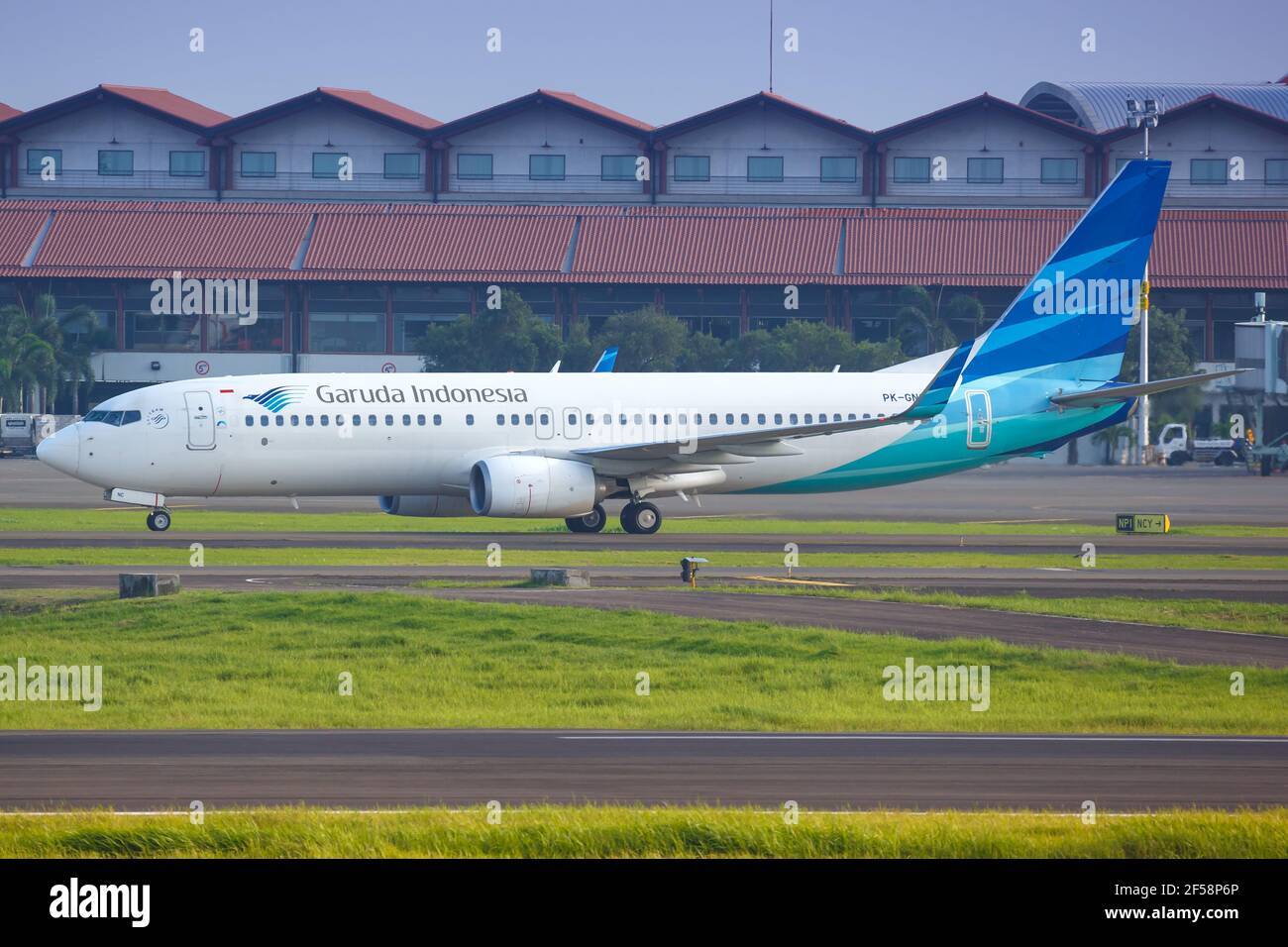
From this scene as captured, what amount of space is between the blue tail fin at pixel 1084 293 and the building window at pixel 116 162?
77.1 meters

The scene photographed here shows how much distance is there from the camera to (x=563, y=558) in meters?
39.0

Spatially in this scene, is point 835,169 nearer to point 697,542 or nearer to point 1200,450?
point 1200,450

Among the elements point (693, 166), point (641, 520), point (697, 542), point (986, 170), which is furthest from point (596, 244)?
point (697, 542)

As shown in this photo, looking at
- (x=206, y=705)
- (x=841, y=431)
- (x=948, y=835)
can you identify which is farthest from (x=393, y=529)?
(x=948, y=835)

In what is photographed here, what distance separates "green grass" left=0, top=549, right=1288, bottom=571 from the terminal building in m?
57.7

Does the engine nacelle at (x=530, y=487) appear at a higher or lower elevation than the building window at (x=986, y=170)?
lower

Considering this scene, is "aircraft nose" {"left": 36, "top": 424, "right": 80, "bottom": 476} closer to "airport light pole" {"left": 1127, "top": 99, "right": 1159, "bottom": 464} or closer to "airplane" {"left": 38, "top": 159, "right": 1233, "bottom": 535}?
"airplane" {"left": 38, "top": 159, "right": 1233, "bottom": 535}

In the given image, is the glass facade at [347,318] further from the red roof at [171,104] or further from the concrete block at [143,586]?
the concrete block at [143,586]

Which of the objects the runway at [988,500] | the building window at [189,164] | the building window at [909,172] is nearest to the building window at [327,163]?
the building window at [189,164]

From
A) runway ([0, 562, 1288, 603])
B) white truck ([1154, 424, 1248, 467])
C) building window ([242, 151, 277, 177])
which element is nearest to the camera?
runway ([0, 562, 1288, 603])

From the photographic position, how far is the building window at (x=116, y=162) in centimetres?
10956

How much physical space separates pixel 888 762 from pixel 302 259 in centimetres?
8474

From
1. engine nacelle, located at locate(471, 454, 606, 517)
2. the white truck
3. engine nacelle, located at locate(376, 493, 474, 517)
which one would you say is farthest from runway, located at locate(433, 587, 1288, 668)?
the white truck

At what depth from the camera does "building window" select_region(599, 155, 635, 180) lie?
4313 inches
